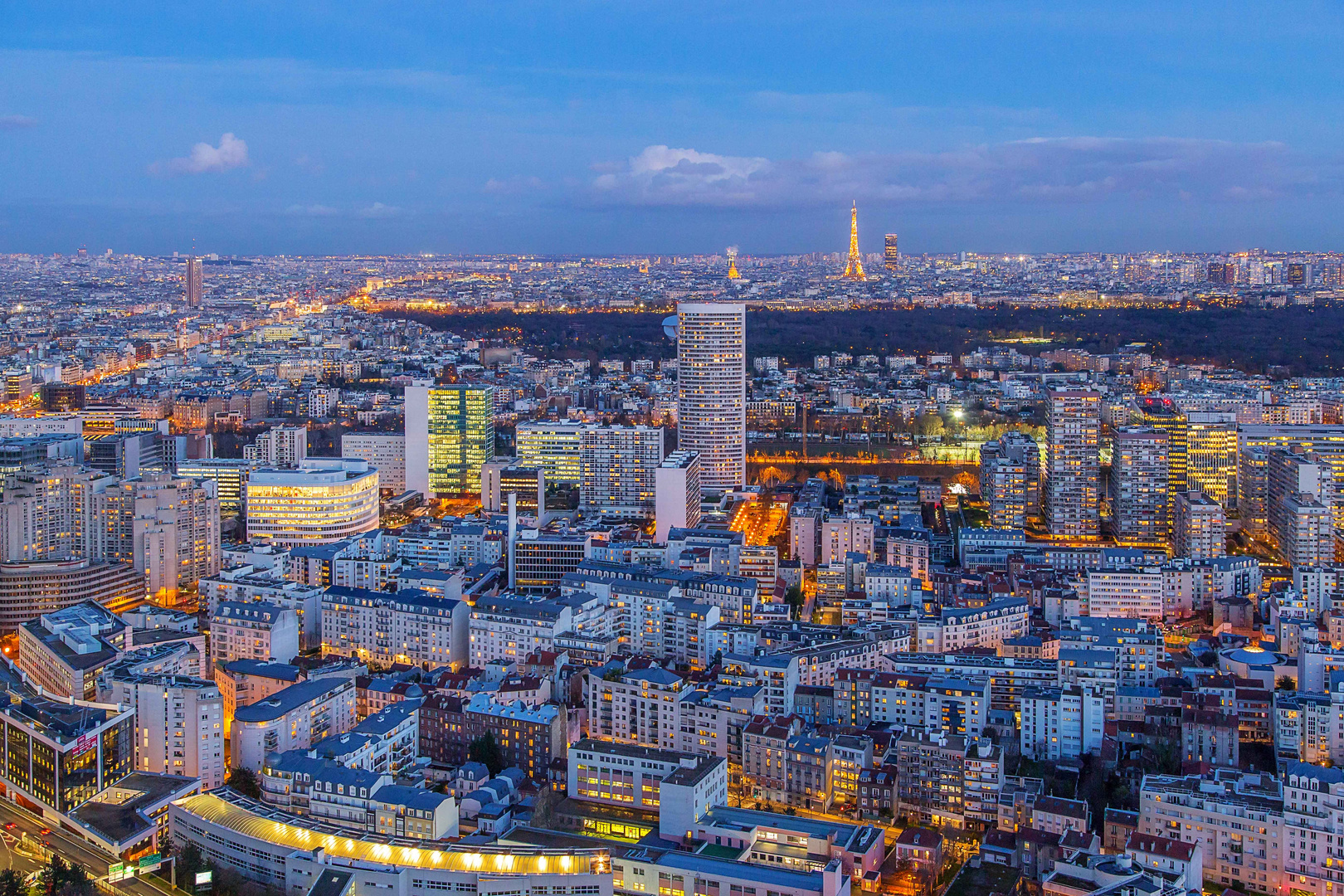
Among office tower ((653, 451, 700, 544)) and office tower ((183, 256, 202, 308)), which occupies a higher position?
office tower ((183, 256, 202, 308))

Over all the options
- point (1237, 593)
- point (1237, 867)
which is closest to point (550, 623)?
point (1237, 867)

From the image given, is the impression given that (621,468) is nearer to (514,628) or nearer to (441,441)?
(441,441)

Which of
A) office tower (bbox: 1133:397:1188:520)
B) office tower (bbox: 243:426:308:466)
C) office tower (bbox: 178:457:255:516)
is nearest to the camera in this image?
office tower (bbox: 1133:397:1188:520)

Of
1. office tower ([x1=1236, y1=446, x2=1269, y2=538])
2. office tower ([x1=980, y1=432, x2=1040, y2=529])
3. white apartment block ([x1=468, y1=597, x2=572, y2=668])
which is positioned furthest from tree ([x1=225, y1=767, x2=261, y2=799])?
office tower ([x1=1236, y1=446, x2=1269, y2=538])

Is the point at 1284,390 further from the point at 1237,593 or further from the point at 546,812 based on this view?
the point at 546,812

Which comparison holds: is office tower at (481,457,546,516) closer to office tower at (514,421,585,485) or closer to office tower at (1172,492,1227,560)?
office tower at (514,421,585,485)

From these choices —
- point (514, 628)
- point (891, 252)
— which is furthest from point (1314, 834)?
point (891, 252)
